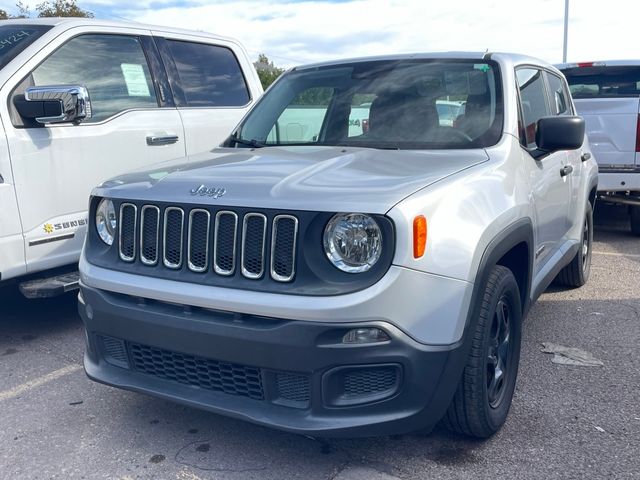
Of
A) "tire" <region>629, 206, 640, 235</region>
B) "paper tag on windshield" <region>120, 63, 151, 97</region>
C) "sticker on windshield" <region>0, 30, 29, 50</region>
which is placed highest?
"sticker on windshield" <region>0, 30, 29, 50</region>

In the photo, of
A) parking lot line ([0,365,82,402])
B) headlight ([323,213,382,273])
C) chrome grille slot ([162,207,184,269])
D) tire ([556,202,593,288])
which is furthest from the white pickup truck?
tire ([556,202,593,288])

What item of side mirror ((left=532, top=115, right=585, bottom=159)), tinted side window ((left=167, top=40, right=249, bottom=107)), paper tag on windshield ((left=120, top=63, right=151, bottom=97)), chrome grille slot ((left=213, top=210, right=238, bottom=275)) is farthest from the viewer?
tinted side window ((left=167, top=40, right=249, bottom=107))

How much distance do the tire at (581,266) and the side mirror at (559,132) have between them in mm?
2024

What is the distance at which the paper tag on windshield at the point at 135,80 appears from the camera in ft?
A: 17.3

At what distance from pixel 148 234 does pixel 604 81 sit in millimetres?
6514

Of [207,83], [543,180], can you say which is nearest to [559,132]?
[543,180]

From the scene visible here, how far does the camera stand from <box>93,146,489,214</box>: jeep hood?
276 cm

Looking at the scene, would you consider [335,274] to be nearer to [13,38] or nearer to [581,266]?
[13,38]

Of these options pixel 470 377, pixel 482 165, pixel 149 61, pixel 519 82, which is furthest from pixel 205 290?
pixel 149 61

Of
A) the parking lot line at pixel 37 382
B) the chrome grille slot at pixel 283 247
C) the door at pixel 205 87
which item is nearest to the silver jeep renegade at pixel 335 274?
the chrome grille slot at pixel 283 247

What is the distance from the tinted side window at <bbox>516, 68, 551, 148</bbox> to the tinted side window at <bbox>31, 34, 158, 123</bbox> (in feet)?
8.90

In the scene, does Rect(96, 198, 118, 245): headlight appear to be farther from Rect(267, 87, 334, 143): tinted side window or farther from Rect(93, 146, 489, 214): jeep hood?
Rect(267, 87, 334, 143): tinted side window

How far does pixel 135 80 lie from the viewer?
17.5 ft

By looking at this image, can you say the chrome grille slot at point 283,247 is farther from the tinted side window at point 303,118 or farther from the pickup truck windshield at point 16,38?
the pickup truck windshield at point 16,38
